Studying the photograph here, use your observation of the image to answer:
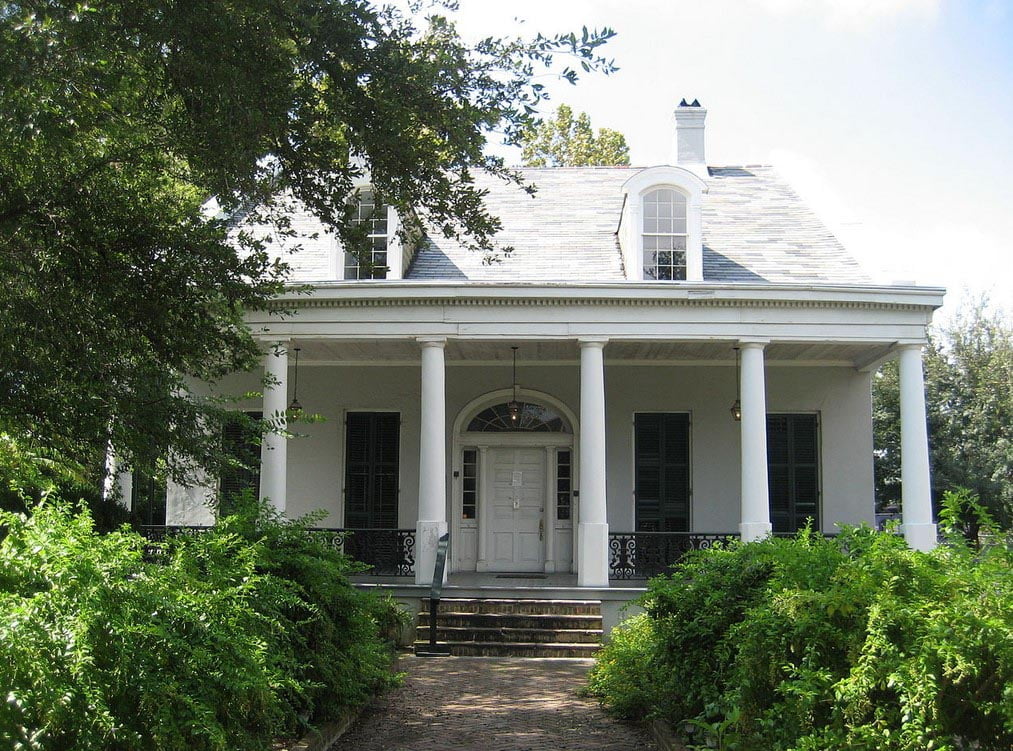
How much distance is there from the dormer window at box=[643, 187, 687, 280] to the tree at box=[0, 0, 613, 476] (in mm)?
6198

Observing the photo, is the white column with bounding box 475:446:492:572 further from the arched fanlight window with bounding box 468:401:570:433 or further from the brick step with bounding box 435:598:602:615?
the brick step with bounding box 435:598:602:615

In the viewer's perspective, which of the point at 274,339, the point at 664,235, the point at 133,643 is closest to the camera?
the point at 133,643

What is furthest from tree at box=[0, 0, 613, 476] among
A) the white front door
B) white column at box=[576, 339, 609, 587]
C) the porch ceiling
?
the white front door

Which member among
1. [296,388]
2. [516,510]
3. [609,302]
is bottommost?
[516,510]

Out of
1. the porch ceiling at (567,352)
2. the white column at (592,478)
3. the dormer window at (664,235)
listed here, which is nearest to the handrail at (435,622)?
the white column at (592,478)

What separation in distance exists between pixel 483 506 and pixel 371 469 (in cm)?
207

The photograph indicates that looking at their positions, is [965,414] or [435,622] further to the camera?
[965,414]

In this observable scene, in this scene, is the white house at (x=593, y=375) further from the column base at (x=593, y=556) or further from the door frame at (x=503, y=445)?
the column base at (x=593, y=556)

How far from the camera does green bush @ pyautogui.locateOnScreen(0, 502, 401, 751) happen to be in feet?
12.7

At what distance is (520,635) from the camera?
41.3 ft

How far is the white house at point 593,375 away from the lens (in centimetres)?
1405

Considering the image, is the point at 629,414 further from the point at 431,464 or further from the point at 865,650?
the point at 865,650

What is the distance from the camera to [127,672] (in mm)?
4262

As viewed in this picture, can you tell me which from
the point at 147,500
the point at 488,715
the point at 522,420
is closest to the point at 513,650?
the point at 488,715
